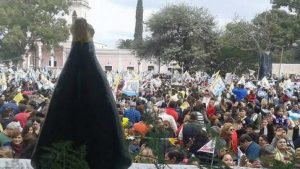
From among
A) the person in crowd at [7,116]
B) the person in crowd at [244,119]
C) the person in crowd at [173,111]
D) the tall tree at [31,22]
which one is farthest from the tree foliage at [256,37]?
the person in crowd at [7,116]

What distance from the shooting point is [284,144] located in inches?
300

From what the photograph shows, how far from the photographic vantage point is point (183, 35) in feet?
153

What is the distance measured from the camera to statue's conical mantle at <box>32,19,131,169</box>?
127 inches

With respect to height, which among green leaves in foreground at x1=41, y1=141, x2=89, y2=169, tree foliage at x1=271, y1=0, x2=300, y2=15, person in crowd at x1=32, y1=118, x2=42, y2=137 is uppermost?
tree foliage at x1=271, y1=0, x2=300, y2=15

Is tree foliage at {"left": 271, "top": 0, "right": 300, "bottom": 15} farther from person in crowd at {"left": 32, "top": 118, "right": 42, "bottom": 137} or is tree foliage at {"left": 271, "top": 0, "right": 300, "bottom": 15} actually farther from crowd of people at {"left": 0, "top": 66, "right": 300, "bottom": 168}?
person in crowd at {"left": 32, "top": 118, "right": 42, "bottom": 137}

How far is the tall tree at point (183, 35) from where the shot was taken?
149 ft

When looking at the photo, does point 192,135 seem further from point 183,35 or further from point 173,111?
point 183,35

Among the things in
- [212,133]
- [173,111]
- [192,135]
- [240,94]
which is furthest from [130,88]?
[212,133]

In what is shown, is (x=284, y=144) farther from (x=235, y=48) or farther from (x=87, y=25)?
(x=235, y=48)

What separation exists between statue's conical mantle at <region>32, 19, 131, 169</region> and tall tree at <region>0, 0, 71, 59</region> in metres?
57.1

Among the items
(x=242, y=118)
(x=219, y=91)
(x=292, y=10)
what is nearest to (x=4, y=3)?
(x=292, y=10)

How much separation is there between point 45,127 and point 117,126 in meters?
0.43

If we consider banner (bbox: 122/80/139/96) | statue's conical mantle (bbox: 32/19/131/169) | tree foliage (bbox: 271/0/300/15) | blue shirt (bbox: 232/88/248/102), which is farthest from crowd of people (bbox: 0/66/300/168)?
tree foliage (bbox: 271/0/300/15)

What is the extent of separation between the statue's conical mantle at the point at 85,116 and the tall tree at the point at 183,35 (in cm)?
4149
